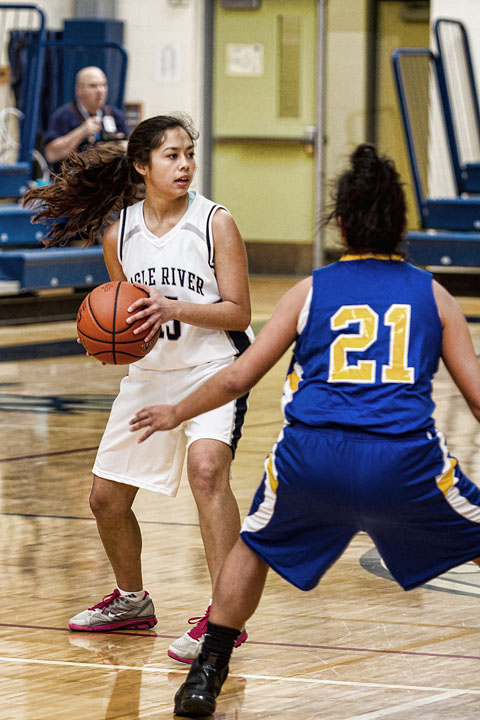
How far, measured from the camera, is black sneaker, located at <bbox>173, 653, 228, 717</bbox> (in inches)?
112

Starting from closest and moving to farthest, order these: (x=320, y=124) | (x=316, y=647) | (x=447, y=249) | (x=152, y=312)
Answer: (x=152, y=312) → (x=316, y=647) → (x=447, y=249) → (x=320, y=124)

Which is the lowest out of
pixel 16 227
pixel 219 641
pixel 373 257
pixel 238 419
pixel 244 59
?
pixel 219 641

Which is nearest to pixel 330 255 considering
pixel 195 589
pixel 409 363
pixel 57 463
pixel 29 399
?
pixel 29 399

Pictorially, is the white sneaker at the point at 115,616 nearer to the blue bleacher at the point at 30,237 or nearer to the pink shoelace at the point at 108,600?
the pink shoelace at the point at 108,600

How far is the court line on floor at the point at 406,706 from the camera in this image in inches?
114

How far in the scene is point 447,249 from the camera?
442 inches

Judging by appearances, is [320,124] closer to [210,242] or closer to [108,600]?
[210,242]

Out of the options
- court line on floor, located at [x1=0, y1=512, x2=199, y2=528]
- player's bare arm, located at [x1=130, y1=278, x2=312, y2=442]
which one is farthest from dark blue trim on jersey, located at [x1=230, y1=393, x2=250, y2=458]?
court line on floor, located at [x1=0, y1=512, x2=199, y2=528]

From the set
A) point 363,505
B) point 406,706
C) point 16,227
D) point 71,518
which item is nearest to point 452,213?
point 16,227

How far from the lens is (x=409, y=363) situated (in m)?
2.72

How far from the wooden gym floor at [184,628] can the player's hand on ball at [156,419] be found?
587 millimetres

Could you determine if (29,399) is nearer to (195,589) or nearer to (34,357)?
(34,357)

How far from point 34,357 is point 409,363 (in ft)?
21.5

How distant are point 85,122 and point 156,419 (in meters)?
7.56
